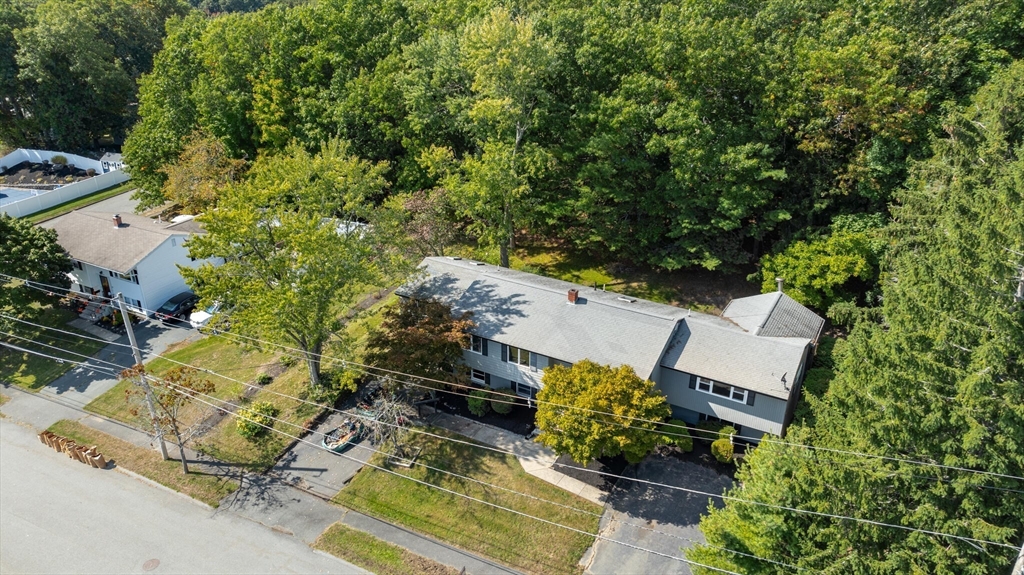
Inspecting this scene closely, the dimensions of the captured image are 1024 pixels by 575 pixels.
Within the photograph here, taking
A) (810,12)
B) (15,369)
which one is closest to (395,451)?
(15,369)

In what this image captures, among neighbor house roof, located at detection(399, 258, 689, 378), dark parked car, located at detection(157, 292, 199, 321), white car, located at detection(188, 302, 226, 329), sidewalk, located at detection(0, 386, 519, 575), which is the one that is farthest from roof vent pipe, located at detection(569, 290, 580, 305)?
dark parked car, located at detection(157, 292, 199, 321)

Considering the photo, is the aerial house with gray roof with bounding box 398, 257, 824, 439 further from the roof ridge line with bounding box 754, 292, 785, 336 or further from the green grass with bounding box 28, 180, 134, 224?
the green grass with bounding box 28, 180, 134, 224

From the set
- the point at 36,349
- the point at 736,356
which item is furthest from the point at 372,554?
the point at 36,349

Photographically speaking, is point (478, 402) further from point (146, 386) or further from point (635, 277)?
point (635, 277)

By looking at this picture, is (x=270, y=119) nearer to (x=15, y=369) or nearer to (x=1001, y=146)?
(x=15, y=369)

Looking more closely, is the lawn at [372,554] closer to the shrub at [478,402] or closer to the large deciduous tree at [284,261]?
the shrub at [478,402]

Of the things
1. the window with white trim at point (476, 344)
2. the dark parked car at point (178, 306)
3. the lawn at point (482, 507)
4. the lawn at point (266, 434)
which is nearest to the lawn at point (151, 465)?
the lawn at point (266, 434)

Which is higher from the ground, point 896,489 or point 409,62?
point 409,62
